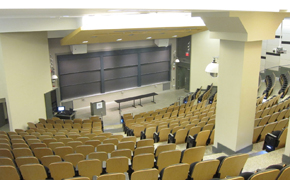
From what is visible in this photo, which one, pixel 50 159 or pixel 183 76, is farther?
pixel 183 76

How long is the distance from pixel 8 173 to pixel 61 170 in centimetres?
87

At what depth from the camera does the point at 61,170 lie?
4438mm

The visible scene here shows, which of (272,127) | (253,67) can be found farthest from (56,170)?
(272,127)

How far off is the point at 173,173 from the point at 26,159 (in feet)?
9.50

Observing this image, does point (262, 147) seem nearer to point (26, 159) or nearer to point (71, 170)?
point (71, 170)

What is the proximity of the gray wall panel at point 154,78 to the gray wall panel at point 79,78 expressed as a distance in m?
3.38

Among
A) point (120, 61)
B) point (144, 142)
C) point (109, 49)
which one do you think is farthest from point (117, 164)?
point (120, 61)

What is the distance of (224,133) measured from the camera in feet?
21.2

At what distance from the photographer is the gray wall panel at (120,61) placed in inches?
627

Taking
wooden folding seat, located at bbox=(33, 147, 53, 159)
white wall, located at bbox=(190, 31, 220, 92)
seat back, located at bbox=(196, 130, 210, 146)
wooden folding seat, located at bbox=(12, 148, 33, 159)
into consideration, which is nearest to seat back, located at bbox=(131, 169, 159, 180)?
wooden folding seat, located at bbox=(33, 147, 53, 159)

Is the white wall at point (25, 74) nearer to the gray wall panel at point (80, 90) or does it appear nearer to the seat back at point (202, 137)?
the gray wall panel at point (80, 90)

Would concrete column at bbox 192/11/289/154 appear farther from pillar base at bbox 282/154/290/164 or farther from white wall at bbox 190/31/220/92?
white wall at bbox 190/31/220/92

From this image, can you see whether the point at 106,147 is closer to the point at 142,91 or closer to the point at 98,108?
the point at 98,108

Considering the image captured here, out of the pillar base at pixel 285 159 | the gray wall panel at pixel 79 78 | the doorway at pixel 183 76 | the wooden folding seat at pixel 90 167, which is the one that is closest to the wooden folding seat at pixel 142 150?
the wooden folding seat at pixel 90 167
